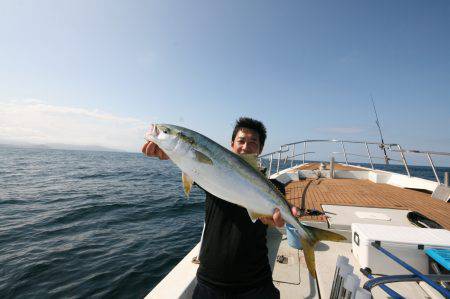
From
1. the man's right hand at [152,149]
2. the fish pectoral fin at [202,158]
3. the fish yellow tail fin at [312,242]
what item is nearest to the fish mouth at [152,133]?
the man's right hand at [152,149]

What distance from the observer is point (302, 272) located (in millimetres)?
4941

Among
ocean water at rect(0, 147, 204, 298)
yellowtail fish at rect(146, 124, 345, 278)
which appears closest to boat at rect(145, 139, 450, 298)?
yellowtail fish at rect(146, 124, 345, 278)

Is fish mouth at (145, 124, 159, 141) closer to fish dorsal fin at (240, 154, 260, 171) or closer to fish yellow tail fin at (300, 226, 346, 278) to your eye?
fish dorsal fin at (240, 154, 260, 171)

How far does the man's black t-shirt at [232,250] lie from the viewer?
8.92 feet

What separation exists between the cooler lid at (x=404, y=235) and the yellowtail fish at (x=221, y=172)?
206cm

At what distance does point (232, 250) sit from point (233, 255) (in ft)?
0.18

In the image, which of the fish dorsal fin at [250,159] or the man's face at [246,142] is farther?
the man's face at [246,142]

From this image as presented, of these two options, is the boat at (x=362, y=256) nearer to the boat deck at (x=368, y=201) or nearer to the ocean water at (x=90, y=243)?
the boat deck at (x=368, y=201)

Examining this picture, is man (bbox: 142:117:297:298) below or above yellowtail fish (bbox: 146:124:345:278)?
below

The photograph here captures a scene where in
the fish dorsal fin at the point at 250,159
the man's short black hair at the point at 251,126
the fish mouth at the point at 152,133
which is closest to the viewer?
the fish mouth at the point at 152,133

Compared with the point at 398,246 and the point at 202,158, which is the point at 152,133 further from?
the point at 398,246

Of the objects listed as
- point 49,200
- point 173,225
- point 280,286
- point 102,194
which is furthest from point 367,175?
point 49,200

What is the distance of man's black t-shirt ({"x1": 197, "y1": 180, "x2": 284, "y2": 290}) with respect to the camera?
272 cm

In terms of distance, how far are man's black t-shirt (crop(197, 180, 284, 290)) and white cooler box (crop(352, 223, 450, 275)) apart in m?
A: 2.48
